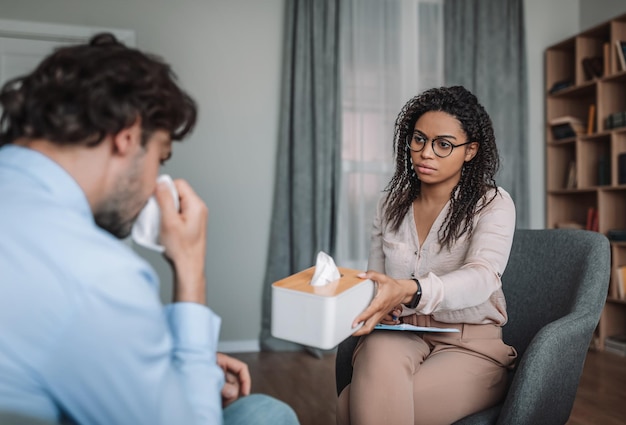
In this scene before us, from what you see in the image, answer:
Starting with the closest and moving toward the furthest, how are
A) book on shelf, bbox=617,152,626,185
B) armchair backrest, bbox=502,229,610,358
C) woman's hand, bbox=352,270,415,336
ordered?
woman's hand, bbox=352,270,415,336
armchair backrest, bbox=502,229,610,358
book on shelf, bbox=617,152,626,185

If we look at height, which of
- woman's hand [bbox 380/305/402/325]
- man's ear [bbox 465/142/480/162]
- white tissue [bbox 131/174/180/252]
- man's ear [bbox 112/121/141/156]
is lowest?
woman's hand [bbox 380/305/402/325]

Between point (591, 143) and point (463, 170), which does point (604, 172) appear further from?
point (463, 170)

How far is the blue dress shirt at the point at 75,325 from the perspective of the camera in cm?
57

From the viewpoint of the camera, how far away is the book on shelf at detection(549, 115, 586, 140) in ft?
13.0

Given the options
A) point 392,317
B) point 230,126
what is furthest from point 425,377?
point 230,126

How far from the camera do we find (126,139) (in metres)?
0.75

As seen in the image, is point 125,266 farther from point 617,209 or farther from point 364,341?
point 617,209

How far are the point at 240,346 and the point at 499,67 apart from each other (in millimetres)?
2661

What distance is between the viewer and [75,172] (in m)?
0.71

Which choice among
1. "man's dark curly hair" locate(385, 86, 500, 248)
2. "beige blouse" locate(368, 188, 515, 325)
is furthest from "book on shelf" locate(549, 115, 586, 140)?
"beige blouse" locate(368, 188, 515, 325)

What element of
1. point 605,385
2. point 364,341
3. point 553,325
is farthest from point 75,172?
point 605,385

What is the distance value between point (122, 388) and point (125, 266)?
127mm

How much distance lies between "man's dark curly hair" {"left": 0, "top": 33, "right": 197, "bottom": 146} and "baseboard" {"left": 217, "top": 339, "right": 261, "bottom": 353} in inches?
119

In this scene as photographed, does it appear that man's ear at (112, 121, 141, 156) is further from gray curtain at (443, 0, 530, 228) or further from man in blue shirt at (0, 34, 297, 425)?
gray curtain at (443, 0, 530, 228)
